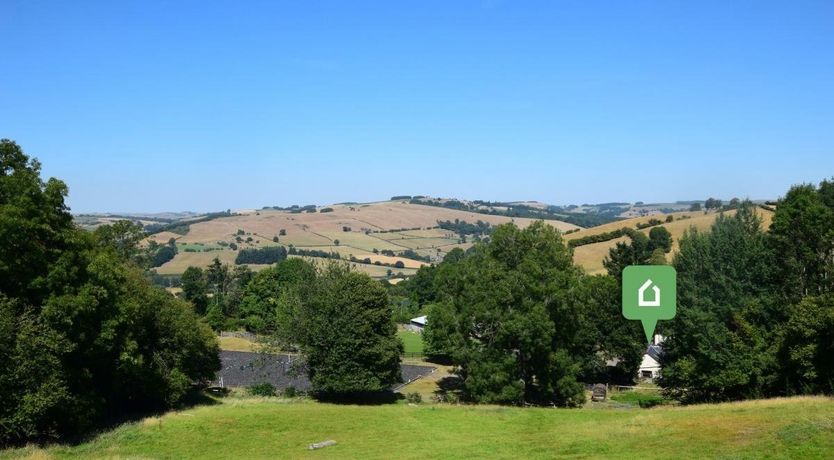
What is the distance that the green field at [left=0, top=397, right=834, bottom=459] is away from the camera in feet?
73.1

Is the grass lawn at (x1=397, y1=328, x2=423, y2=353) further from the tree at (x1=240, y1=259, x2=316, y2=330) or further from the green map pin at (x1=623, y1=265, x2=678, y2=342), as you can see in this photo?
the green map pin at (x1=623, y1=265, x2=678, y2=342)

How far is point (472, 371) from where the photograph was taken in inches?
1649

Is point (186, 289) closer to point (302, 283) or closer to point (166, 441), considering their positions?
point (302, 283)

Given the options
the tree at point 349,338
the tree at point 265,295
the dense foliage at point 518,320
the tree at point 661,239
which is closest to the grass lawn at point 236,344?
the tree at point 265,295

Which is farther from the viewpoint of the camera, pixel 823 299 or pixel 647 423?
pixel 823 299

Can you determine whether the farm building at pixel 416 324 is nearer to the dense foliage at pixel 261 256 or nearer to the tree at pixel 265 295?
the tree at pixel 265 295

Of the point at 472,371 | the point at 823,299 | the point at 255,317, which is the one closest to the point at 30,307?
the point at 472,371

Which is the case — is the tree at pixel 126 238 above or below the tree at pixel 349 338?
above

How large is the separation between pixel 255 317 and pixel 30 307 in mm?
56379

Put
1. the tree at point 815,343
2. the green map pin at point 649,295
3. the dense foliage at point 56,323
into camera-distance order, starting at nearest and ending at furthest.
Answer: the green map pin at point 649,295 → the dense foliage at point 56,323 → the tree at point 815,343

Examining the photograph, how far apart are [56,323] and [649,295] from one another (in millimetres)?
26064

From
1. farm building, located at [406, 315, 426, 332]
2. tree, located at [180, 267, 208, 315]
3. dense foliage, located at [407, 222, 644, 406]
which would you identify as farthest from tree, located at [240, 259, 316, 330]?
dense foliage, located at [407, 222, 644, 406]

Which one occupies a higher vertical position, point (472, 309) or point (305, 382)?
point (472, 309)

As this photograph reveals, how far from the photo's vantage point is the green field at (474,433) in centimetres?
2227
